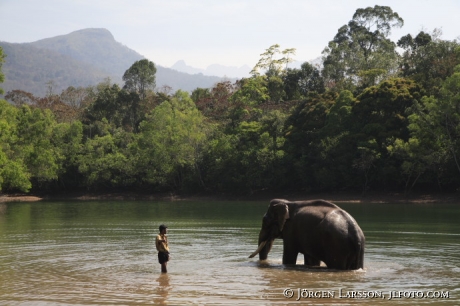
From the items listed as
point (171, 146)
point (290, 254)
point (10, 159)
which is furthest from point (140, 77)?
point (290, 254)

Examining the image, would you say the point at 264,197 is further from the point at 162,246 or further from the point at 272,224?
the point at 162,246

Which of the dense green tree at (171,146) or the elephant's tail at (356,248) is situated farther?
the dense green tree at (171,146)

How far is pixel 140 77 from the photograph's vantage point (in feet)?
361

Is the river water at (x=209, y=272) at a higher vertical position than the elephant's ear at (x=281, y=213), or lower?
lower

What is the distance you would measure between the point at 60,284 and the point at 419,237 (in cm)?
1785

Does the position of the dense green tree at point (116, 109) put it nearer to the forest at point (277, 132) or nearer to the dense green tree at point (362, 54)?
the forest at point (277, 132)

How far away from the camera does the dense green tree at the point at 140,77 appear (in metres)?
109

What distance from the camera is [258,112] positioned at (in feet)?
282

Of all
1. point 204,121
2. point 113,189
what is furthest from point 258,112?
point 113,189

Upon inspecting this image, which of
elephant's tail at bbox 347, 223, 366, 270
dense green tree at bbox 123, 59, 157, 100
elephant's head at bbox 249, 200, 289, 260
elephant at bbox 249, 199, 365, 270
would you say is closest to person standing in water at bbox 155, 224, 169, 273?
elephant's head at bbox 249, 200, 289, 260

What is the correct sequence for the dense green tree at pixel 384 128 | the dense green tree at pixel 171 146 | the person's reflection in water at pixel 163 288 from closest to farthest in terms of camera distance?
the person's reflection in water at pixel 163 288
the dense green tree at pixel 384 128
the dense green tree at pixel 171 146

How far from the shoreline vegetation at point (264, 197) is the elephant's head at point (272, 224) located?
4351 centimetres

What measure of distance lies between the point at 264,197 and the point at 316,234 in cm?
5521

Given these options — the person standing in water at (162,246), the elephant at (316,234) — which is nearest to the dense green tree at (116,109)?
the elephant at (316,234)
